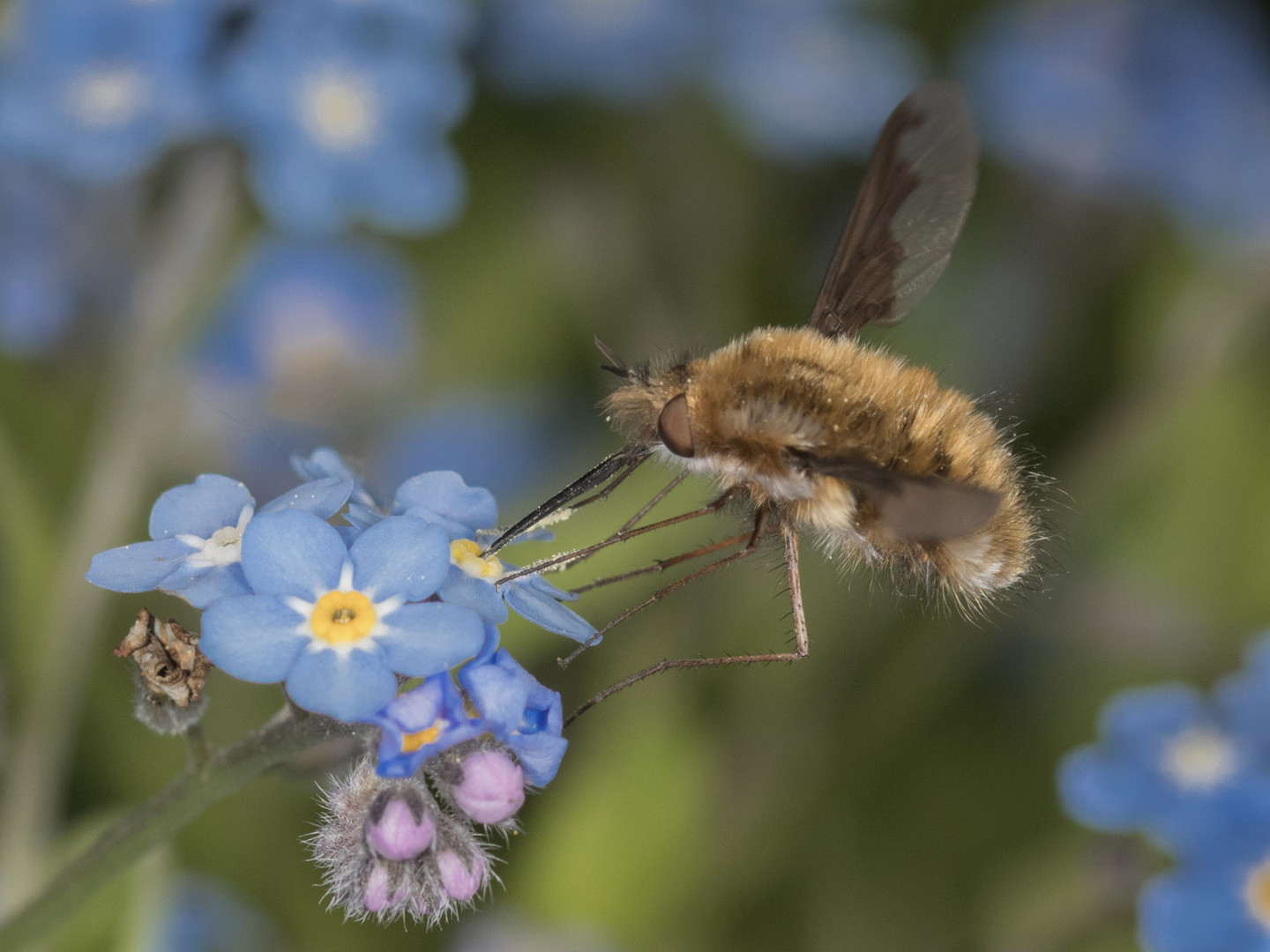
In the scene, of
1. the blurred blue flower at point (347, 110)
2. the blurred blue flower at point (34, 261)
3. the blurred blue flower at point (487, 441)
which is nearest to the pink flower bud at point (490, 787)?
the blurred blue flower at point (347, 110)

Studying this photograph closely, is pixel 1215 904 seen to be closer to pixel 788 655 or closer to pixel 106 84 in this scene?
pixel 788 655

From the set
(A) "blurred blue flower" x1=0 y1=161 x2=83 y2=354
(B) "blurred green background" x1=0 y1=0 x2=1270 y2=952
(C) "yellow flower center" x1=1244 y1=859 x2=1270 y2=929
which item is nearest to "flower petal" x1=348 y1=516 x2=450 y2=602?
(B) "blurred green background" x1=0 y1=0 x2=1270 y2=952

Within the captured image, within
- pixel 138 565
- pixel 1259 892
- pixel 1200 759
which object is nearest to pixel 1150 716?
pixel 1200 759

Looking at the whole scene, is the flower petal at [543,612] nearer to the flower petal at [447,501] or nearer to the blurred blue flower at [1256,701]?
the flower petal at [447,501]

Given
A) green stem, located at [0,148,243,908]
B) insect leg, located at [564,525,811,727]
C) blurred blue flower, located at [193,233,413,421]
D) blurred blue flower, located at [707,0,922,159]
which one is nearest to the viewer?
insect leg, located at [564,525,811,727]

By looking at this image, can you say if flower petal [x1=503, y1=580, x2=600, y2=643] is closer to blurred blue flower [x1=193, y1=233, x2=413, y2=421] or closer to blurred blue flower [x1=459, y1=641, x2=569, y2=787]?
blurred blue flower [x1=459, y1=641, x2=569, y2=787]

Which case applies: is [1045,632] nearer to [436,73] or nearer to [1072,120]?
[1072,120]
